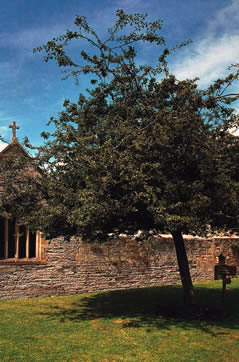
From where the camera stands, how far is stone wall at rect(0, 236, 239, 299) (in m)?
15.3

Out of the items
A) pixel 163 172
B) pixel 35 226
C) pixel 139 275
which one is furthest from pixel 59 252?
pixel 163 172

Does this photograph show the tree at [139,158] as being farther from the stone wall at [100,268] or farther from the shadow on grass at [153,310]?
the stone wall at [100,268]

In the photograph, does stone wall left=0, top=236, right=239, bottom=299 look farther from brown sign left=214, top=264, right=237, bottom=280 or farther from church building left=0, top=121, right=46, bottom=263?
brown sign left=214, top=264, right=237, bottom=280

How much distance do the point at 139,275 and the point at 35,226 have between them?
854cm

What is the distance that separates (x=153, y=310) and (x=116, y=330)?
320 cm

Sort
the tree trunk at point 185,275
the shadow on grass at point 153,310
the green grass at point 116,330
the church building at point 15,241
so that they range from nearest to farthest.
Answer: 1. the green grass at point 116,330
2. the shadow on grass at point 153,310
3. the tree trunk at point 185,275
4. the church building at point 15,241

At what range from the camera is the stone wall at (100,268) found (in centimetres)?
1527

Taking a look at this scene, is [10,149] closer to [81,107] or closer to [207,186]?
[81,107]

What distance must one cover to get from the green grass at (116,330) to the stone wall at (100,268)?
90cm

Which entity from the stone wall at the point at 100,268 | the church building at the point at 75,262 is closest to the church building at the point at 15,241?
the church building at the point at 75,262

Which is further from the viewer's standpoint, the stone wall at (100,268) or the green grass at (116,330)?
the stone wall at (100,268)

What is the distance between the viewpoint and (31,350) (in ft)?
25.3

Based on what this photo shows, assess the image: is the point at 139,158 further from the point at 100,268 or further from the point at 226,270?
the point at 100,268

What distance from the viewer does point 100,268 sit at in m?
17.0
